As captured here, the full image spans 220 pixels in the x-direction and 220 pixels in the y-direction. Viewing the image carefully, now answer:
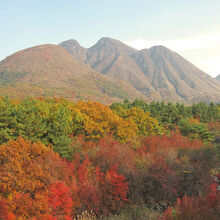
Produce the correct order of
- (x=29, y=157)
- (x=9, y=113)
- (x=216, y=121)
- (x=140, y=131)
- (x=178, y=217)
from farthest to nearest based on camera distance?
(x=216, y=121)
(x=140, y=131)
(x=9, y=113)
(x=29, y=157)
(x=178, y=217)

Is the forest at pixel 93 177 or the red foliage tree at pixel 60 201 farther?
the red foliage tree at pixel 60 201

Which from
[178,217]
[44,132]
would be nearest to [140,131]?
[44,132]

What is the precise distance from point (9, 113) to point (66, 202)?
21216mm

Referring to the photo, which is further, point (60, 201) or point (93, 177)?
point (93, 177)

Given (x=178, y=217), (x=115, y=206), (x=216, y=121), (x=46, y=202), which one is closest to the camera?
(x=178, y=217)

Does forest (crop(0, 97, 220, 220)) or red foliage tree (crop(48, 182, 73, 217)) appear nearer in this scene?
forest (crop(0, 97, 220, 220))

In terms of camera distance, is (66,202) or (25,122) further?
(25,122)

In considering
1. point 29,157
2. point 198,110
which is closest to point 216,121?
point 198,110

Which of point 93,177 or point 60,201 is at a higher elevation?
point 60,201

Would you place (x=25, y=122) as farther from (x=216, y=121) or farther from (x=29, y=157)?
(x=216, y=121)

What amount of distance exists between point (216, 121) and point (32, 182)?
228 feet

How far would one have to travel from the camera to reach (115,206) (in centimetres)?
1895

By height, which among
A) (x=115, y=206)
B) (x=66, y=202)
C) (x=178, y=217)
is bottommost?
(x=115, y=206)

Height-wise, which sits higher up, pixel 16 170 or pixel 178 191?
pixel 16 170
